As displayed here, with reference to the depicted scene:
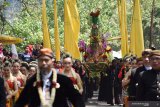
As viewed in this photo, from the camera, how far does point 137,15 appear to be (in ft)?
77.0

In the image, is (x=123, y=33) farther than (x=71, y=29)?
Yes

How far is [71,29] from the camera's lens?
22.5 m

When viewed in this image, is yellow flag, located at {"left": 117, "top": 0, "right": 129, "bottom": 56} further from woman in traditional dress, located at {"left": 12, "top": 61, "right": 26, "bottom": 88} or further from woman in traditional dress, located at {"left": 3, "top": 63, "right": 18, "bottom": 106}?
woman in traditional dress, located at {"left": 3, "top": 63, "right": 18, "bottom": 106}

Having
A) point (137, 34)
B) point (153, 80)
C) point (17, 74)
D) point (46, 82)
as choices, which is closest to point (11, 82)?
point (17, 74)

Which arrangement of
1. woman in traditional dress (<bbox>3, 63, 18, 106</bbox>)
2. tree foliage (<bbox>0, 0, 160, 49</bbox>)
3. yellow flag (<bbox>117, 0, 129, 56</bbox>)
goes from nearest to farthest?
woman in traditional dress (<bbox>3, 63, 18, 106</bbox>) < yellow flag (<bbox>117, 0, 129, 56</bbox>) < tree foliage (<bbox>0, 0, 160, 49</bbox>)

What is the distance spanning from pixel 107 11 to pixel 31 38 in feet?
45.0

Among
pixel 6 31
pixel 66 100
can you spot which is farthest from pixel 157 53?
pixel 6 31

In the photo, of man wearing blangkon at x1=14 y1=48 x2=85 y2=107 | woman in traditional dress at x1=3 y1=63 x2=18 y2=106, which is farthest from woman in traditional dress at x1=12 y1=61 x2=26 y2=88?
man wearing blangkon at x1=14 y1=48 x2=85 y2=107

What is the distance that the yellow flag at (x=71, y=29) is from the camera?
73.2ft

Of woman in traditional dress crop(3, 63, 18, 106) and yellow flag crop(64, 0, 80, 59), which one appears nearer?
woman in traditional dress crop(3, 63, 18, 106)

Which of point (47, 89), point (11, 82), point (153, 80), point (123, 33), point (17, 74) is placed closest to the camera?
point (47, 89)

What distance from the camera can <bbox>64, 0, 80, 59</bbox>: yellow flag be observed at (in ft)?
73.2

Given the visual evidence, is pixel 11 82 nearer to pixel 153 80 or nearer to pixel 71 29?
pixel 153 80

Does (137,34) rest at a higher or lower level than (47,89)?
higher
